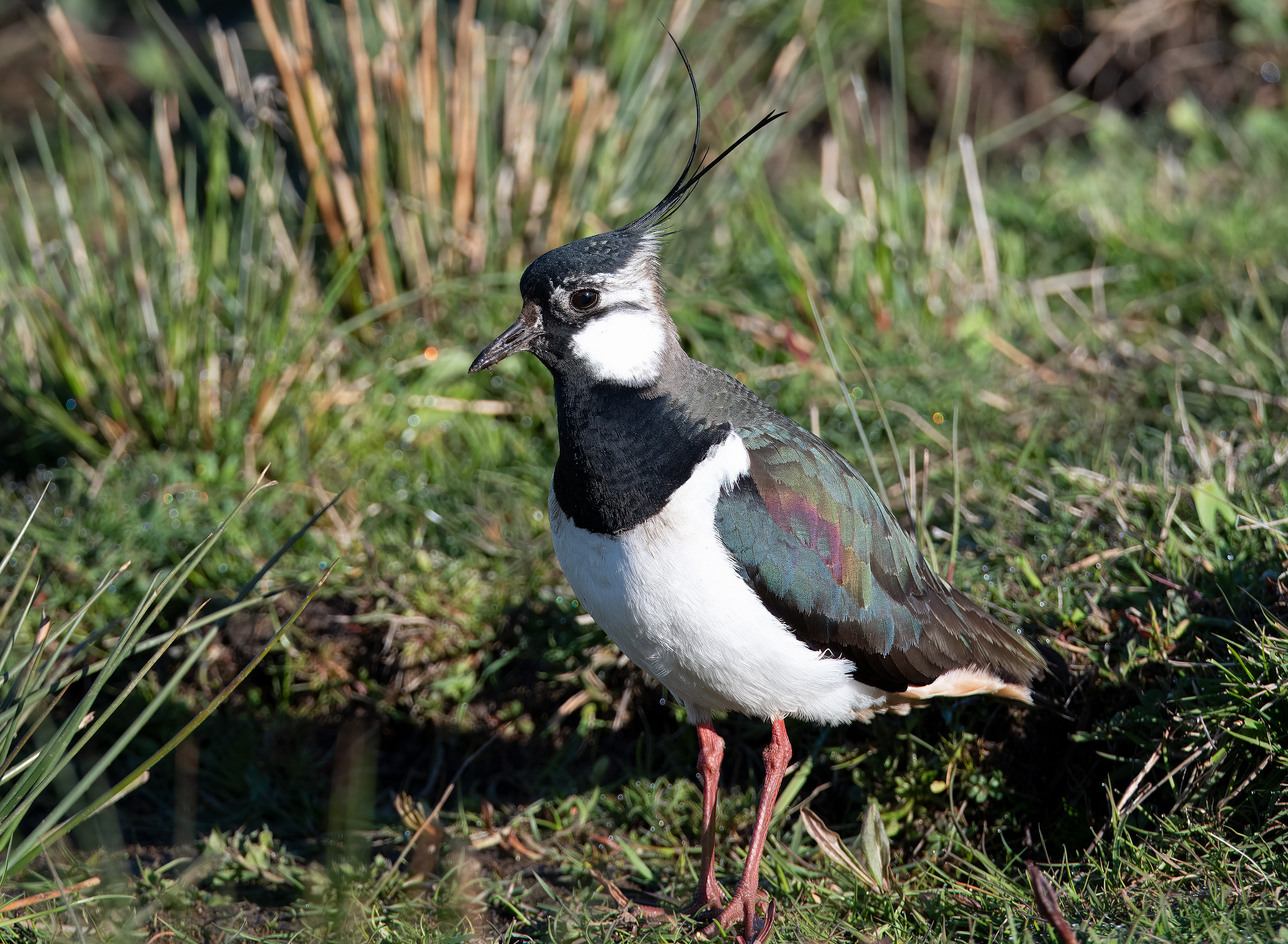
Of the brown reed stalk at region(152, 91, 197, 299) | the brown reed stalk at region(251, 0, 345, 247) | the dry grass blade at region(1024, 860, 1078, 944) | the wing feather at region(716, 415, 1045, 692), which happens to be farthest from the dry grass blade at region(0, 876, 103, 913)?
the brown reed stalk at region(251, 0, 345, 247)

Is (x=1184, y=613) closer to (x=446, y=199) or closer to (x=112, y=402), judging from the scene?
(x=446, y=199)

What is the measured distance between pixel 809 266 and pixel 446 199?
1.51 metres

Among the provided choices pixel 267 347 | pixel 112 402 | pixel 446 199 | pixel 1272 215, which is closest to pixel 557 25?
pixel 446 199

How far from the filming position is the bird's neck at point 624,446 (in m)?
2.59

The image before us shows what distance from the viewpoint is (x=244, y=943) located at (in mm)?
2783

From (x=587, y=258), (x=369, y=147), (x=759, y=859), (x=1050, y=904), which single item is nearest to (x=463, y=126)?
(x=369, y=147)

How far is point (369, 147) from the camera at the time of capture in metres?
4.35

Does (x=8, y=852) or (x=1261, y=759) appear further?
(x=1261, y=759)

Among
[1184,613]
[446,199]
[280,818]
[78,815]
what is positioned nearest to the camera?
[78,815]

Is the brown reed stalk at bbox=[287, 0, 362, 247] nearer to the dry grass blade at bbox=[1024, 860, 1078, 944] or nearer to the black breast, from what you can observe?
the black breast

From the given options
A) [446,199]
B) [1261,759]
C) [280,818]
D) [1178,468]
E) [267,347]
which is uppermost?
[446,199]

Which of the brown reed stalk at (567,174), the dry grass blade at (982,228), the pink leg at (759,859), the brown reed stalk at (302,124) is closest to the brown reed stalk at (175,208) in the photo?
the brown reed stalk at (302,124)

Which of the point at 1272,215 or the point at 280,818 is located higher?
the point at 1272,215

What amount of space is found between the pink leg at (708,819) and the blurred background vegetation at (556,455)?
0.14 m
